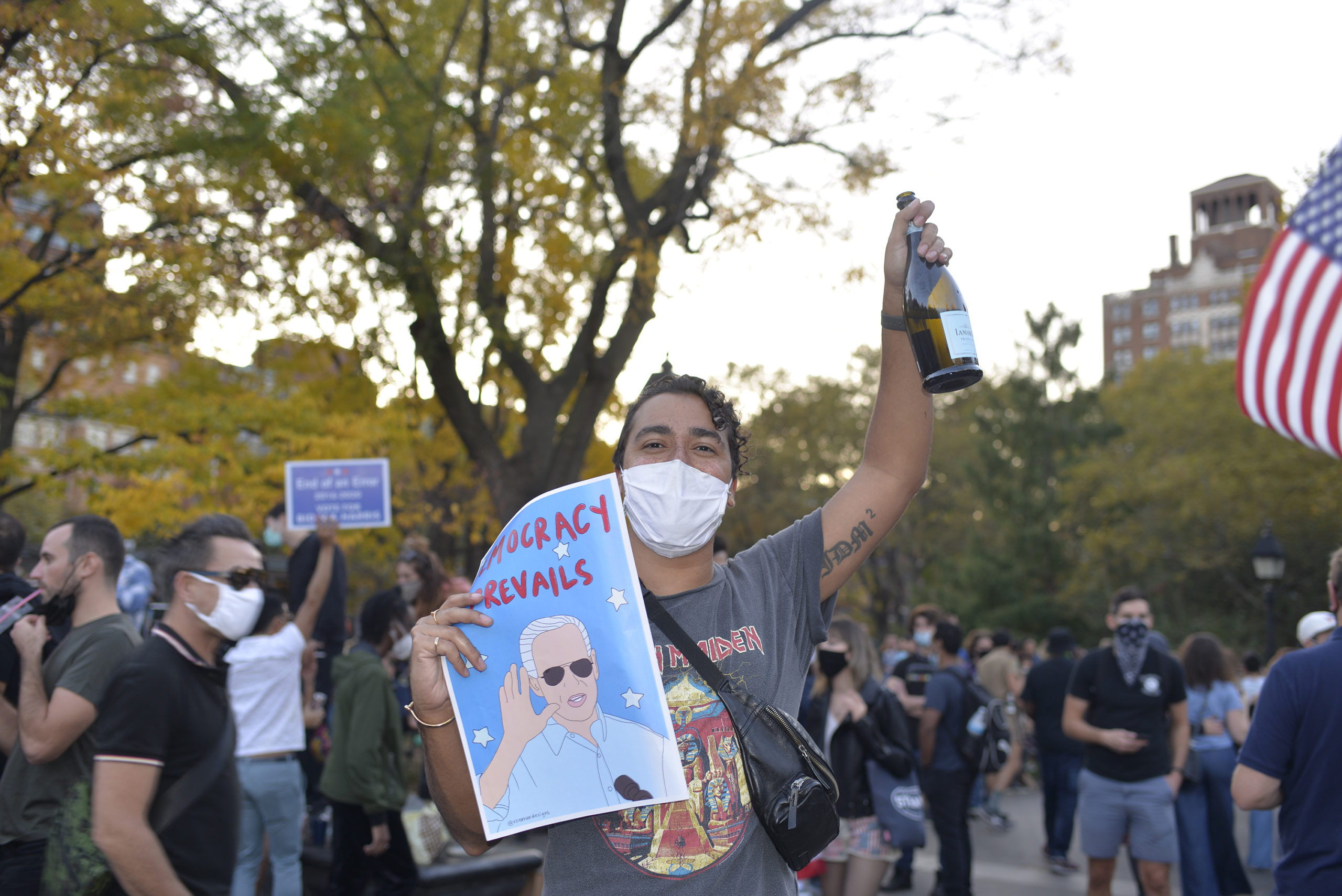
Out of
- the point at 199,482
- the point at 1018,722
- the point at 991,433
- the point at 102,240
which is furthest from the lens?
the point at 991,433

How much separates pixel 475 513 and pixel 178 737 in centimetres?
1466

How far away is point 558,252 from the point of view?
13078 millimetres

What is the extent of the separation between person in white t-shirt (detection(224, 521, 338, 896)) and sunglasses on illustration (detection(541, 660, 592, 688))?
166 inches

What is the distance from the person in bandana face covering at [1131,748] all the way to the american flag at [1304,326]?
454 cm

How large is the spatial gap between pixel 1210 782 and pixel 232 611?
682 cm

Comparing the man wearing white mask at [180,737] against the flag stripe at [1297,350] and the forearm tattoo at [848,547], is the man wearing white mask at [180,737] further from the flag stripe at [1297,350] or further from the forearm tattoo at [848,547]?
the flag stripe at [1297,350]

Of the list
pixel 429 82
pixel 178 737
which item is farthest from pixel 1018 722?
pixel 178 737

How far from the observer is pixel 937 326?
90.9 inches

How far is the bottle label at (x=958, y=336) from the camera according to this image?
2.28m

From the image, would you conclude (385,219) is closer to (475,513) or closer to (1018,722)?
(475,513)

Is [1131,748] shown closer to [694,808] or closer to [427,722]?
[694,808]

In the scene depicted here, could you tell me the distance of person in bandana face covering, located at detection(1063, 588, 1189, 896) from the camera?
5.90 metres

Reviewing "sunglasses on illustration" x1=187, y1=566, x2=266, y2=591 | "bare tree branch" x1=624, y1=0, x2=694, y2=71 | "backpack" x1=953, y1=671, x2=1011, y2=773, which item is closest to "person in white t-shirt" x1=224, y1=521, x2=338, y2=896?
"sunglasses on illustration" x1=187, y1=566, x2=266, y2=591

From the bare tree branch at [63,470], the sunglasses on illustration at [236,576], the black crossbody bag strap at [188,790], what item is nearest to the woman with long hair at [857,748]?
the sunglasses on illustration at [236,576]
